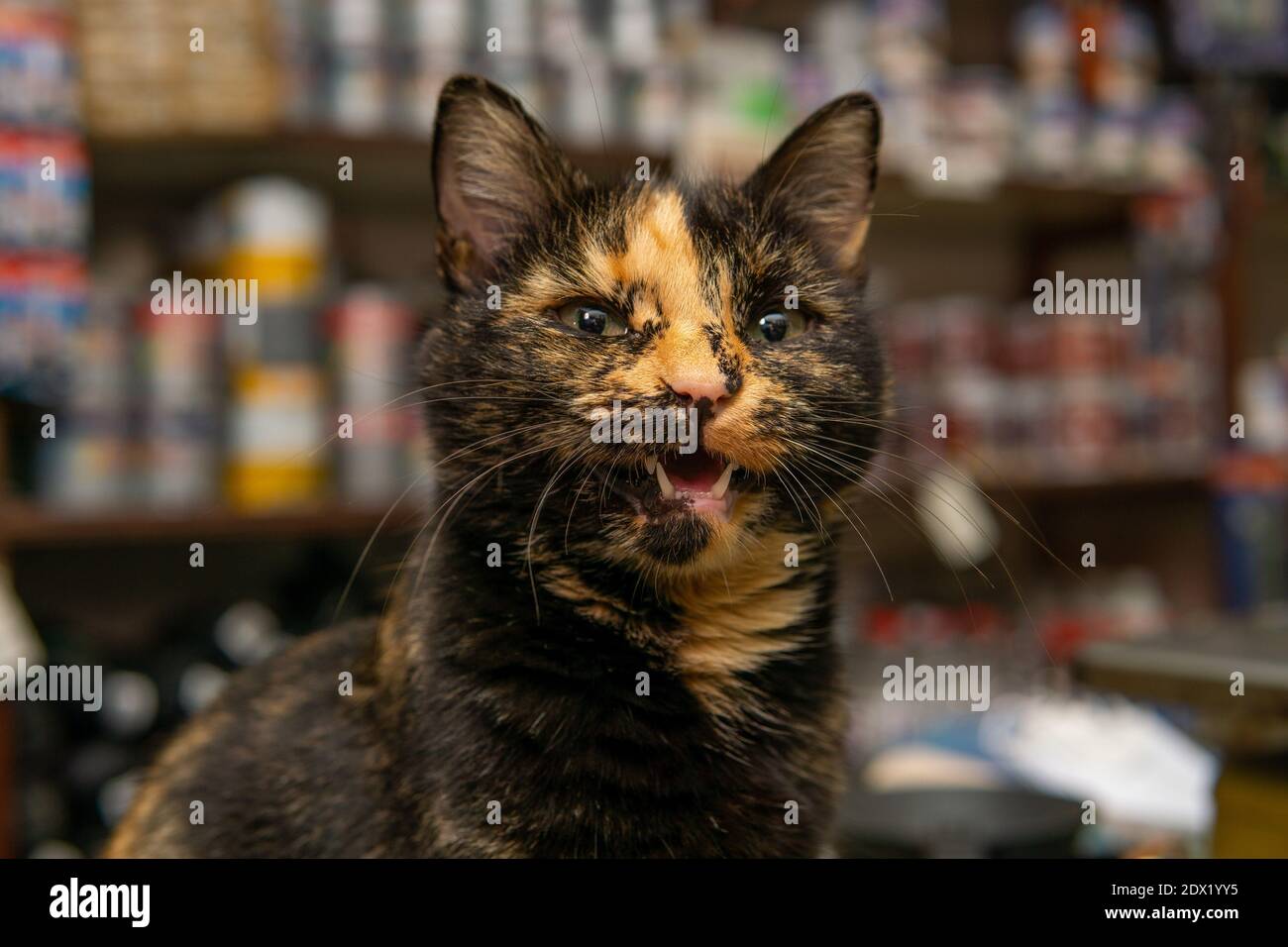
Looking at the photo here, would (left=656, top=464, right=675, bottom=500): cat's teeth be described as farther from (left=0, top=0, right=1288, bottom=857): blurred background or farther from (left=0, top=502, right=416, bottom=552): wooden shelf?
(left=0, top=502, right=416, bottom=552): wooden shelf

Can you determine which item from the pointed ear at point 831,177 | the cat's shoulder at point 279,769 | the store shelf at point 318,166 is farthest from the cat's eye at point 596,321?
the store shelf at point 318,166

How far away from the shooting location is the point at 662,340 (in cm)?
59

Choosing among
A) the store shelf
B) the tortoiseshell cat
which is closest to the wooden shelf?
the store shelf

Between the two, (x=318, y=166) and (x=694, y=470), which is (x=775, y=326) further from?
(x=318, y=166)

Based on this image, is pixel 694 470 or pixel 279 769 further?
pixel 279 769

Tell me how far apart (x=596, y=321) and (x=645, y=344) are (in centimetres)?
4

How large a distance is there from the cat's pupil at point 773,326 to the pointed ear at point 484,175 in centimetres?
14

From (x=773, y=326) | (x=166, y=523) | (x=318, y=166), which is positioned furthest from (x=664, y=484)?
(x=318, y=166)

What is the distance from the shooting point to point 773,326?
65cm

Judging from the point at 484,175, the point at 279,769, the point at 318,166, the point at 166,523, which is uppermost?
the point at 318,166

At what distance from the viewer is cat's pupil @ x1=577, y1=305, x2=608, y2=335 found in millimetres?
621

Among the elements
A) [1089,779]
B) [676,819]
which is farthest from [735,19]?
[676,819]

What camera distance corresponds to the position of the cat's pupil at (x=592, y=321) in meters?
0.62
